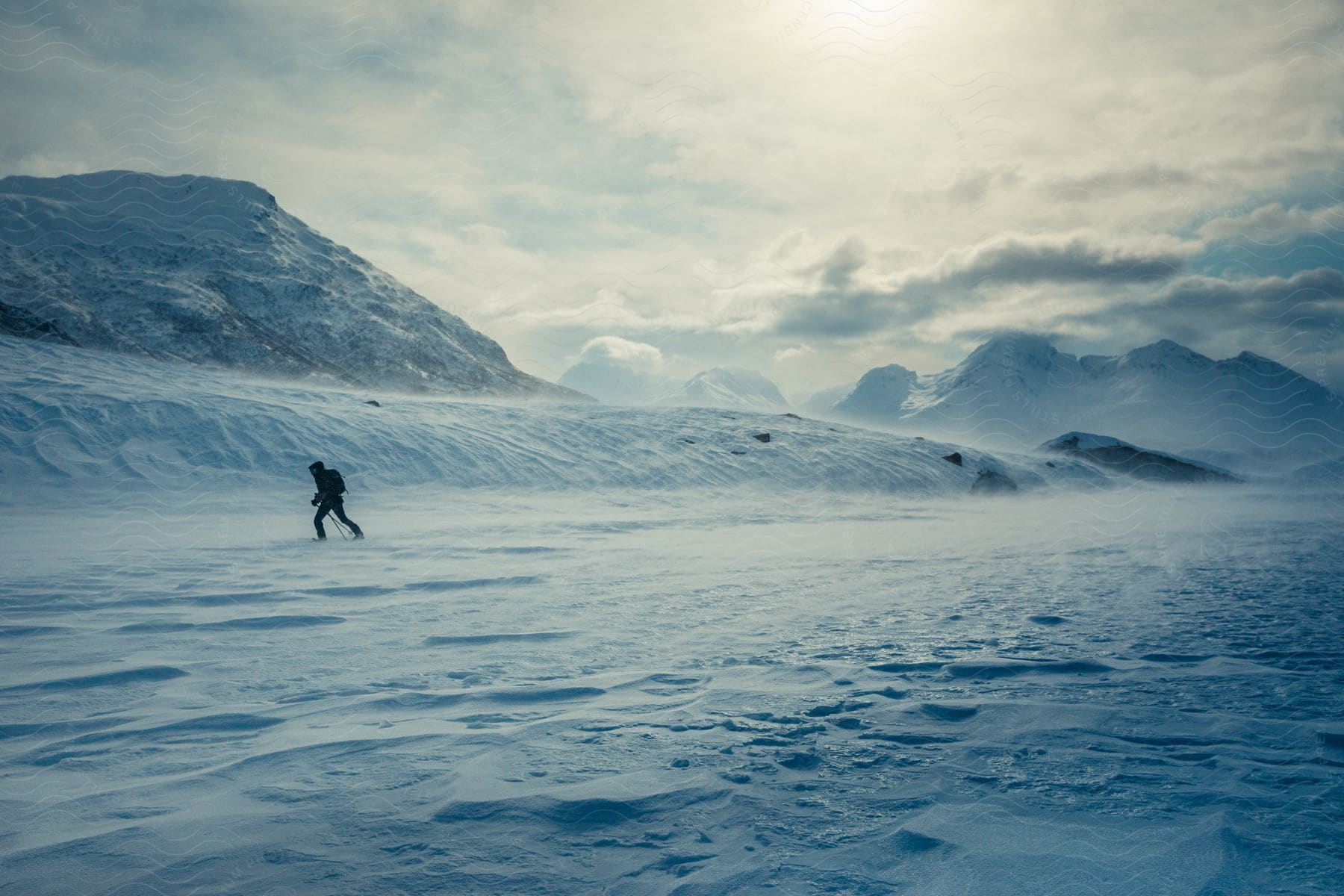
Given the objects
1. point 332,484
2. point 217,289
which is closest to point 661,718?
point 332,484

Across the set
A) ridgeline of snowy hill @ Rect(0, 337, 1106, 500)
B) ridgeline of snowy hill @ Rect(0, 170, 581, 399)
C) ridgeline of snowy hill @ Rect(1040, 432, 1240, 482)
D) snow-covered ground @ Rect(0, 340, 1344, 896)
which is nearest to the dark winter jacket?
snow-covered ground @ Rect(0, 340, 1344, 896)

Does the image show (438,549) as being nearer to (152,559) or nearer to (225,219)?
(152,559)

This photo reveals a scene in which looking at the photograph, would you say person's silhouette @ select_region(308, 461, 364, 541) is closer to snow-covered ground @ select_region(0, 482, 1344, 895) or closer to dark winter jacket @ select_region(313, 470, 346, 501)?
dark winter jacket @ select_region(313, 470, 346, 501)

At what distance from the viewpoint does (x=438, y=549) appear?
12.6 meters

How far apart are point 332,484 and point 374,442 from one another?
1310 centimetres

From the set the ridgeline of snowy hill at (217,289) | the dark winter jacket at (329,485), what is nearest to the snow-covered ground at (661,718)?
the dark winter jacket at (329,485)

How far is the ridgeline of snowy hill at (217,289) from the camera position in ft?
244

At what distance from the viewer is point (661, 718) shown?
446cm

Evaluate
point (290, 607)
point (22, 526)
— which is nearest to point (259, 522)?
point (22, 526)

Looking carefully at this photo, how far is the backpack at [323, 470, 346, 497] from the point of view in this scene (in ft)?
43.9

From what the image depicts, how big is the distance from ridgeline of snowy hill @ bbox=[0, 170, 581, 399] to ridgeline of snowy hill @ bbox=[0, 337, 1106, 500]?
38.1m

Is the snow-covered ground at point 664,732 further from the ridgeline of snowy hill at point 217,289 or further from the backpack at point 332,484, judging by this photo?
the ridgeline of snowy hill at point 217,289

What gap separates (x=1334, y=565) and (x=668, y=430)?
2769 cm

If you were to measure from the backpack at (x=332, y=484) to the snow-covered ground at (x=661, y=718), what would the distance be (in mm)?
1069
